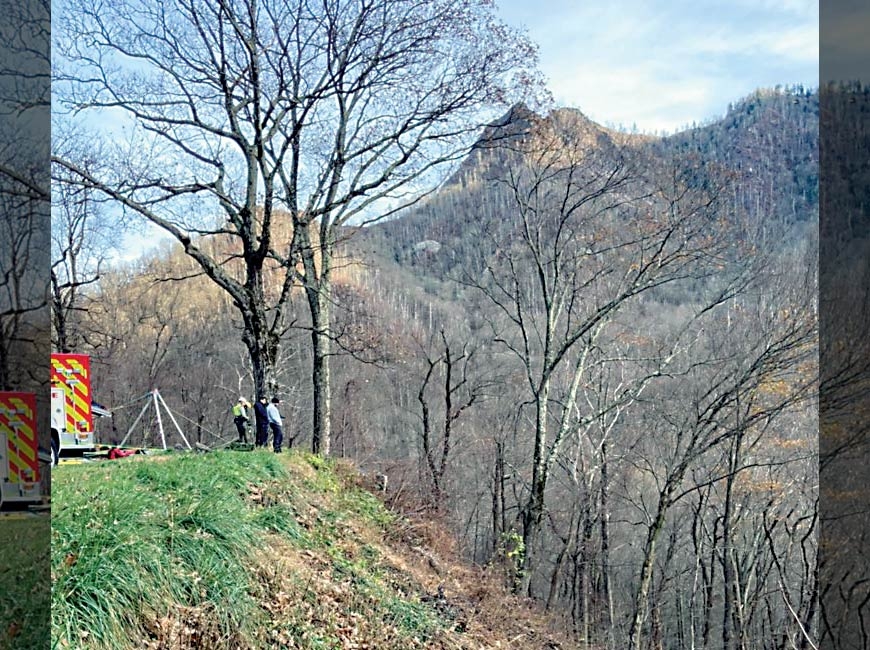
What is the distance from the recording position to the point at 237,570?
3.58 meters

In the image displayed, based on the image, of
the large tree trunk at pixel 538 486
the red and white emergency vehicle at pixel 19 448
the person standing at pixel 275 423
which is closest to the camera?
the red and white emergency vehicle at pixel 19 448

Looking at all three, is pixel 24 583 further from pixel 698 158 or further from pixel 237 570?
pixel 698 158

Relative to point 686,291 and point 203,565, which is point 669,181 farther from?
point 203,565

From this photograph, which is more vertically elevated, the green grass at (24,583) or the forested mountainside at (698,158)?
the forested mountainside at (698,158)

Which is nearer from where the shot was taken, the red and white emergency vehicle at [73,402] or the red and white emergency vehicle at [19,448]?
the red and white emergency vehicle at [19,448]

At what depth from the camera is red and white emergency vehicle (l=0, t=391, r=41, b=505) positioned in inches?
56.4

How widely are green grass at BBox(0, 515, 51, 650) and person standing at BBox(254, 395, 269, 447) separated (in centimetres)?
683

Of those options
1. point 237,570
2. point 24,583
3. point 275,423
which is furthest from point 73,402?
point 24,583

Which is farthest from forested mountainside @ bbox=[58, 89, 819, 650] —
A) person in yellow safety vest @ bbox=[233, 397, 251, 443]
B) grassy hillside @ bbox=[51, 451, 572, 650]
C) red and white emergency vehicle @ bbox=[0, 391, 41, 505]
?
red and white emergency vehicle @ bbox=[0, 391, 41, 505]

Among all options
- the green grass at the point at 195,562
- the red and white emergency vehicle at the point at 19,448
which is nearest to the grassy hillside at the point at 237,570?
the green grass at the point at 195,562

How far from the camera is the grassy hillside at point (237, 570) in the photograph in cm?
288

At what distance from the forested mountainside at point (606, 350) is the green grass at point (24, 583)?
18.7 ft

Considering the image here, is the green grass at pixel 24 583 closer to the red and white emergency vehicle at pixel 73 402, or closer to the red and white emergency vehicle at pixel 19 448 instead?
the red and white emergency vehicle at pixel 19 448

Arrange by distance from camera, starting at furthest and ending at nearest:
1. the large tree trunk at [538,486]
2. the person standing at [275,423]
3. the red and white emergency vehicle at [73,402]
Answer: the large tree trunk at [538,486]
the person standing at [275,423]
the red and white emergency vehicle at [73,402]
